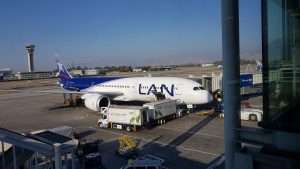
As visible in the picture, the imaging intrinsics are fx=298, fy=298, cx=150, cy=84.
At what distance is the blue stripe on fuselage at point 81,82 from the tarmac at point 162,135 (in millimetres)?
5118

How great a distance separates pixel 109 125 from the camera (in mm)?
25266

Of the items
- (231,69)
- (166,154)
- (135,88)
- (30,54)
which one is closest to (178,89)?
(135,88)

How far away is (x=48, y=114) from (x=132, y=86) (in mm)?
9981

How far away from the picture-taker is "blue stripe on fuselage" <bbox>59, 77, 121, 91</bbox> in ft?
125

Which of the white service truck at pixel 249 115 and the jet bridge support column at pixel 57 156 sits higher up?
the white service truck at pixel 249 115

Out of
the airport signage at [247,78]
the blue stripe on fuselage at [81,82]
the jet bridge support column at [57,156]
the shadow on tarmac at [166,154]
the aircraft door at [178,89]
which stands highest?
the airport signage at [247,78]

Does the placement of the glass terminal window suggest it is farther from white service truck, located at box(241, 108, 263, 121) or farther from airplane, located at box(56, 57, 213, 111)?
airplane, located at box(56, 57, 213, 111)

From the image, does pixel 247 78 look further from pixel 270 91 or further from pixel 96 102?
pixel 270 91

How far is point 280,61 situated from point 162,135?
62.4ft

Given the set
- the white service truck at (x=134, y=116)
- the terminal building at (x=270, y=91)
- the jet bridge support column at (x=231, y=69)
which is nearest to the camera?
the terminal building at (x=270, y=91)

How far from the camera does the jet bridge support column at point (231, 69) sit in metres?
A: 3.39

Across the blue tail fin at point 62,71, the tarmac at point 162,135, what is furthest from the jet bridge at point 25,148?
the blue tail fin at point 62,71

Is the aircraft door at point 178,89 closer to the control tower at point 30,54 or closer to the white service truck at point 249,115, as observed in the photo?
the white service truck at point 249,115

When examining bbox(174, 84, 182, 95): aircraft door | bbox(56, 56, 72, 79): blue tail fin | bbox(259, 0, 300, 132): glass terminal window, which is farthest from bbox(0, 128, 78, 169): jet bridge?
bbox(56, 56, 72, 79): blue tail fin
